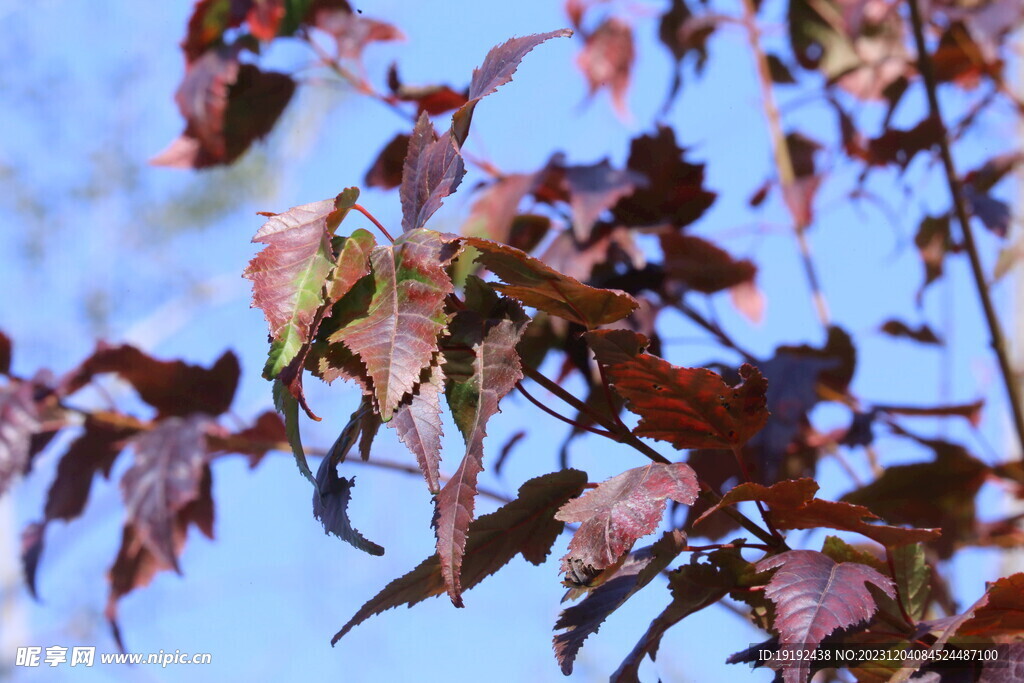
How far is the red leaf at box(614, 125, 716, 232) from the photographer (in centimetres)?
81

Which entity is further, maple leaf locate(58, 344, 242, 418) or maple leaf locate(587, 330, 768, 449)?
maple leaf locate(58, 344, 242, 418)

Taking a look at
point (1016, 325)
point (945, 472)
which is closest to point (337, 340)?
point (945, 472)

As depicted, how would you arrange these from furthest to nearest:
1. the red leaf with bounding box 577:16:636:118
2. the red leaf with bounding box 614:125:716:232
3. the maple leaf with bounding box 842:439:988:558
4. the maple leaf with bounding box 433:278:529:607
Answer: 1. the red leaf with bounding box 577:16:636:118
2. the red leaf with bounding box 614:125:716:232
3. the maple leaf with bounding box 842:439:988:558
4. the maple leaf with bounding box 433:278:529:607

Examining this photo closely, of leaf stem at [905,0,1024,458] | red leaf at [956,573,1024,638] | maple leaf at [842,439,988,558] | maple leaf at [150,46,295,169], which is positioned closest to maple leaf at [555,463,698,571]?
red leaf at [956,573,1024,638]

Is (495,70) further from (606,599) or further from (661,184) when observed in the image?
(661,184)

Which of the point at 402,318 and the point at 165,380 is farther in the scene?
the point at 165,380

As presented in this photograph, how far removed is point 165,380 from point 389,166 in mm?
→ 282

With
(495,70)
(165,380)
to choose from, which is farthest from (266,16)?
(495,70)

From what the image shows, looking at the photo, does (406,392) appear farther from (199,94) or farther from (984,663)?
(199,94)

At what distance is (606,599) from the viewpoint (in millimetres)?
389

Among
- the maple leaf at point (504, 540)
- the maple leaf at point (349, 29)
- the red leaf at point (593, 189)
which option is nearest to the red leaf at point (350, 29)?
the maple leaf at point (349, 29)

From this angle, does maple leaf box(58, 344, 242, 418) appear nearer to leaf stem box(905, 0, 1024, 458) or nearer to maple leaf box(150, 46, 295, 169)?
maple leaf box(150, 46, 295, 169)

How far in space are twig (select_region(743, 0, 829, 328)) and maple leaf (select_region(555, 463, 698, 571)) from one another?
64cm

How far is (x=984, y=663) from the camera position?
14.3 inches
